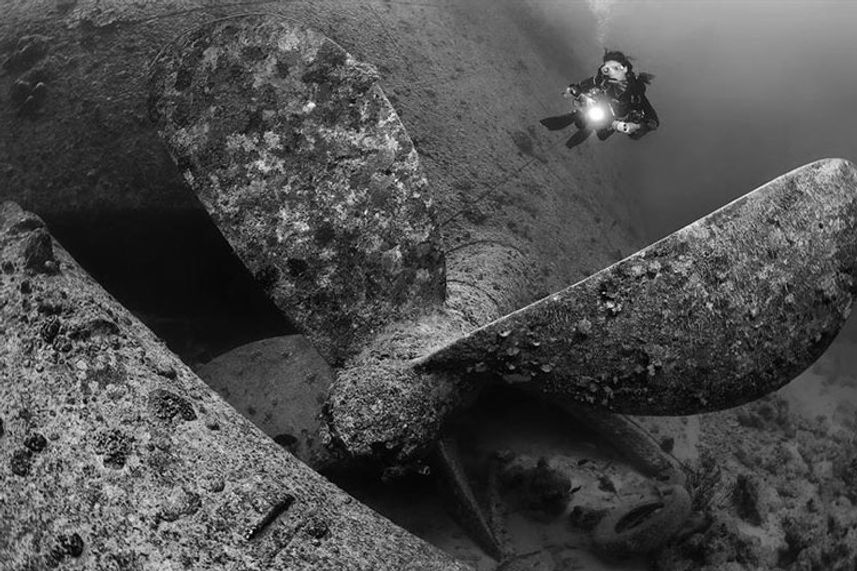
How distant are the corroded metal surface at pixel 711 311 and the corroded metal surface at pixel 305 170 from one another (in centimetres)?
87

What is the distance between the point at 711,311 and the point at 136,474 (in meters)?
2.42

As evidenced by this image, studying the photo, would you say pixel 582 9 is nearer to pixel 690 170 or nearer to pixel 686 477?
pixel 690 170

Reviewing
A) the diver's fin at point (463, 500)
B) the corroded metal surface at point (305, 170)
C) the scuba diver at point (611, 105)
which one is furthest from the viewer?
the scuba diver at point (611, 105)

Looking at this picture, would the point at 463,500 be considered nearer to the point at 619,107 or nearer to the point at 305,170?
the point at 305,170

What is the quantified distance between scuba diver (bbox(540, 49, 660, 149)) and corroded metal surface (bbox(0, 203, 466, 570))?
15.3ft

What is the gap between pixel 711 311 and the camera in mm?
2371

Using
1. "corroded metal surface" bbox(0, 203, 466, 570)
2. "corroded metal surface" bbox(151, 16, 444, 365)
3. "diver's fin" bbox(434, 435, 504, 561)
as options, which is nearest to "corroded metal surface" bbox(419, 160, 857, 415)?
"corroded metal surface" bbox(151, 16, 444, 365)

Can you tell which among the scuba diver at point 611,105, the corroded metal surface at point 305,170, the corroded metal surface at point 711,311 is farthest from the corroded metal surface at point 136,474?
the scuba diver at point 611,105

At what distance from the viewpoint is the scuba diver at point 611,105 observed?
616 centimetres

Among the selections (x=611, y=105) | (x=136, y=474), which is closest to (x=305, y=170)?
(x=136, y=474)

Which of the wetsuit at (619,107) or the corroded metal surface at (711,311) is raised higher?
the corroded metal surface at (711,311)

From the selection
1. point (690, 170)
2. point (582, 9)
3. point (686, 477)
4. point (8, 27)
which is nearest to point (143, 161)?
point (8, 27)

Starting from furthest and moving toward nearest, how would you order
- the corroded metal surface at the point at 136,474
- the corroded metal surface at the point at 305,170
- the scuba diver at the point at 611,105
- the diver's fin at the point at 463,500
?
the scuba diver at the point at 611,105
the diver's fin at the point at 463,500
the corroded metal surface at the point at 305,170
the corroded metal surface at the point at 136,474

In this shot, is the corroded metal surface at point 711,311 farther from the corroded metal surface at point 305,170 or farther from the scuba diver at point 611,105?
the scuba diver at point 611,105
